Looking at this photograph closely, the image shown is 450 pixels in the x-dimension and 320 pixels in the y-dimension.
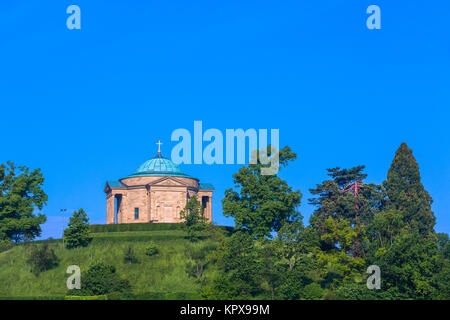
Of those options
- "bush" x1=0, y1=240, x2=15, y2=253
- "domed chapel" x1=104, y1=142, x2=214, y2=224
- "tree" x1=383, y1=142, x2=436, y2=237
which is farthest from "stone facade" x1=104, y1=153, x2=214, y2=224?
"tree" x1=383, y1=142, x2=436, y2=237

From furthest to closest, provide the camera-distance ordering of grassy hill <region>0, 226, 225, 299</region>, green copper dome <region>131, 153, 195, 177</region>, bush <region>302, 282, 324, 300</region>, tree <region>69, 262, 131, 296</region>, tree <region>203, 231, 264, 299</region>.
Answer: green copper dome <region>131, 153, 195, 177</region>
grassy hill <region>0, 226, 225, 299</region>
tree <region>69, 262, 131, 296</region>
bush <region>302, 282, 324, 300</region>
tree <region>203, 231, 264, 299</region>

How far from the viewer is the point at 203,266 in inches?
2712

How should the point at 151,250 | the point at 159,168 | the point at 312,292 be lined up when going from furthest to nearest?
1. the point at 159,168
2. the point at 151,250
3. the point at 312,292

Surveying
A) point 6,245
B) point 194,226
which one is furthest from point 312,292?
point 6,245

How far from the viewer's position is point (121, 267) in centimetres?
6925

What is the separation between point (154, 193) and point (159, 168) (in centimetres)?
624

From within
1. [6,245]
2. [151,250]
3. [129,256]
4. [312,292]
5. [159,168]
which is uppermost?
[159,168]

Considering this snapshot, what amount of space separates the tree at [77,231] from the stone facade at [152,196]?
20.2 metres

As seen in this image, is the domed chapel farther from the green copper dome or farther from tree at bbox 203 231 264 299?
tree at bbox 203 231 264 299

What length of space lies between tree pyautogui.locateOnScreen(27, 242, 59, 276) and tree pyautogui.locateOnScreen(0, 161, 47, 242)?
1338 centimetres

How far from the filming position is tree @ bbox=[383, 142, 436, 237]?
268ft

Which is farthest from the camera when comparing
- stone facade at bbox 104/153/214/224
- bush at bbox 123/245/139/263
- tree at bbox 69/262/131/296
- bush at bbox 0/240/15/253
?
stone facade at bbox 104/153/214/224

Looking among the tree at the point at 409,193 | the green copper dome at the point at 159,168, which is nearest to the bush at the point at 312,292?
the tree at the point at 409,193

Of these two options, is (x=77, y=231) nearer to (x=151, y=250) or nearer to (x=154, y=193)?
(x=151, y=250)
